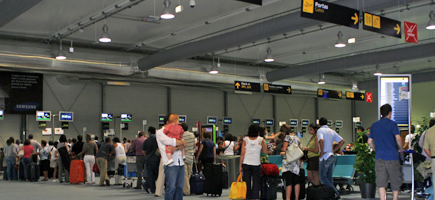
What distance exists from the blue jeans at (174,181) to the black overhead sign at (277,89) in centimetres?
1464

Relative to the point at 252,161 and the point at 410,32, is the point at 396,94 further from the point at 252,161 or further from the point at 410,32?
the point at 410,32

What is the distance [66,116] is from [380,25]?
13912 millimetres

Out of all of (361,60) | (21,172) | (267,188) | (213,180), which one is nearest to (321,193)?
(267,188)

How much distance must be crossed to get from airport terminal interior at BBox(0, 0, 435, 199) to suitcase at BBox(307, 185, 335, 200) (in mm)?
1609

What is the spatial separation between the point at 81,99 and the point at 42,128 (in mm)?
2149

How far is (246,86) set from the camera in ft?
64.3


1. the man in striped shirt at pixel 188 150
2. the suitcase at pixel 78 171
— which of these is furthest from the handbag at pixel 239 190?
the suitcase at pixel 78 171

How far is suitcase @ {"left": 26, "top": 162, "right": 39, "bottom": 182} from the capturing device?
14156 mm

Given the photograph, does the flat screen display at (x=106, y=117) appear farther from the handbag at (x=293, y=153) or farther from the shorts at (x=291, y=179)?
the handbag at (x=293, y=153)

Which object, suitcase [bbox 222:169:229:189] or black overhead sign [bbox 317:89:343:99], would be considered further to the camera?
black overhead sign [bbox 317:89:343:99]

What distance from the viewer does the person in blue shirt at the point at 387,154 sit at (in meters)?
6.04

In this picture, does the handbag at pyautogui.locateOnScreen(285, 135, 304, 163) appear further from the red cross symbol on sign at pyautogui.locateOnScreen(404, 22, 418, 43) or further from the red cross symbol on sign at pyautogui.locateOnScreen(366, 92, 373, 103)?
the red cross symbol on sign at pyautogui.locateOnScreen(366, 92, 373, 103)

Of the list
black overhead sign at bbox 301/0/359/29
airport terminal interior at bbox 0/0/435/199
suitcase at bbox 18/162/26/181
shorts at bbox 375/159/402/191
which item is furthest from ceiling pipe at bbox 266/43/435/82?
shorts at bbox 375/159/402/191

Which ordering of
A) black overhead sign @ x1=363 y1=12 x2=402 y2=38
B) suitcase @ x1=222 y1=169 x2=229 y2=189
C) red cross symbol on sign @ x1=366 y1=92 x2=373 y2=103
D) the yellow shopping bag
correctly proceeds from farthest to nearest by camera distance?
red cross symbol on sign @ x1=366 y1=92 x2=373 y2=103
suitcase @ x1=222 y1=169 x2=229 y2=189
black overhead sign @ x1=363 y1=12 x2=402 y2=38
the yellow shopping bag
